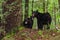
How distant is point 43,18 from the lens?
879cm

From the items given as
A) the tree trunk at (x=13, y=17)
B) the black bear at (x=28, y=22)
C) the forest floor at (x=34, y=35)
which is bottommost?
the forest floor at (x=34, y=35)

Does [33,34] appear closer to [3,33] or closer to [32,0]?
[3,33]

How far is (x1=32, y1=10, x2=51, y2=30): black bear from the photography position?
8742 mm

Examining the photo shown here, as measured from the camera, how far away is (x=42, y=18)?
883cm

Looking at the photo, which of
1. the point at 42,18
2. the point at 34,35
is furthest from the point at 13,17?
the point at 42,18

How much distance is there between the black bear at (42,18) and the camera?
8.74 meters

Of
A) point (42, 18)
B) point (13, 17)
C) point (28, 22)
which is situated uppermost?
point (13, 17)

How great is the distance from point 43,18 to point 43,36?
4.71ft

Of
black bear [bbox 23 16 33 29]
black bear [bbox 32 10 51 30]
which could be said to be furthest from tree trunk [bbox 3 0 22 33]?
black bear [bbox 32 10 51 30]

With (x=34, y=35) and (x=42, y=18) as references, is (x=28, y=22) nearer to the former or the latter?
(x=42, y=18)

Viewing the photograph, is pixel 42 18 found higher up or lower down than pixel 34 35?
higher up

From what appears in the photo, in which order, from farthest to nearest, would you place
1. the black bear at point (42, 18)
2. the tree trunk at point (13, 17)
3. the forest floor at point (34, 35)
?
1. the black bear at point (42, 18)
2. the tree trunk at point (13, 17)
3. the forest floor at point (34, 35)

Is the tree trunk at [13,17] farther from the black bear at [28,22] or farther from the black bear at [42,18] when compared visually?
the black bear at [42,18]

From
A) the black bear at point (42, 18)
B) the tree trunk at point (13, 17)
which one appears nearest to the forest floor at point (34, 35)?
the tree trunk at point (13, 17)
